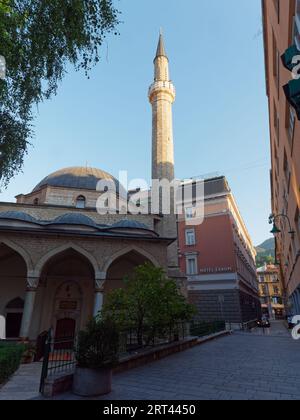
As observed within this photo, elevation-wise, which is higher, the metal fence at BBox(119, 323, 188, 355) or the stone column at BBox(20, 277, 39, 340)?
the stone column at BBox(20, 277, 39, 340)

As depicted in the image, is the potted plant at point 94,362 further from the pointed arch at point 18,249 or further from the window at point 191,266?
the window at point 191,266

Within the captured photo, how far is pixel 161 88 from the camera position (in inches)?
1037

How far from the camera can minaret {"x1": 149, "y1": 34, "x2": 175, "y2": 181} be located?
2402 cm

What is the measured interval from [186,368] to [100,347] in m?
3.48

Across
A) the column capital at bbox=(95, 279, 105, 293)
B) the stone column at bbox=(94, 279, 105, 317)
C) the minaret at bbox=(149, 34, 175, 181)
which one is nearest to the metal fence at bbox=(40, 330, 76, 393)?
the stone column at bbox=(94, 279, 105, 317)

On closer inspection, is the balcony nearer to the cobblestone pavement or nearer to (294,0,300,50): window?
the cobblestone pavement

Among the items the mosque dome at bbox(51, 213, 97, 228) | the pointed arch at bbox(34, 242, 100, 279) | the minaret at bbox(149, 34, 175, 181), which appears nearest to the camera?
the pointed arch at bbox(34, 242, 100, 279)

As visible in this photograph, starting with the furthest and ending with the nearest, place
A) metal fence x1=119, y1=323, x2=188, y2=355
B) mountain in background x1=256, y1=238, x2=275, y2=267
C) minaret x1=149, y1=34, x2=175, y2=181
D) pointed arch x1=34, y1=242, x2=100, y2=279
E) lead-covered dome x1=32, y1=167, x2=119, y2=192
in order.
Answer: mountain in background x1=256, y1=238, x2=275, y2=267, lead-covered dome x1=32, y1=167, x2=119, y2=192, minaret x1=149, y1=34, x2=175, y2=181, pointed arch x1=34, y1=242, x2=100, y2=279, metal fence x1=119, y1=323, x2=188, y2=355

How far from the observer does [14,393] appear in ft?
18.7

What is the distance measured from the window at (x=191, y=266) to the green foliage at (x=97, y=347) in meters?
21.9

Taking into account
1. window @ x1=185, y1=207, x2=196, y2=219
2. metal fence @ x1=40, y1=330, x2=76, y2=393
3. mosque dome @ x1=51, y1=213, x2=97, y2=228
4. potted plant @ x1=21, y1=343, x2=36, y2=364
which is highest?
window @ x1=185, y1=207, x2=196, y2=219

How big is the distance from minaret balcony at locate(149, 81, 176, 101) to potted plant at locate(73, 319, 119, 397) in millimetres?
25128
